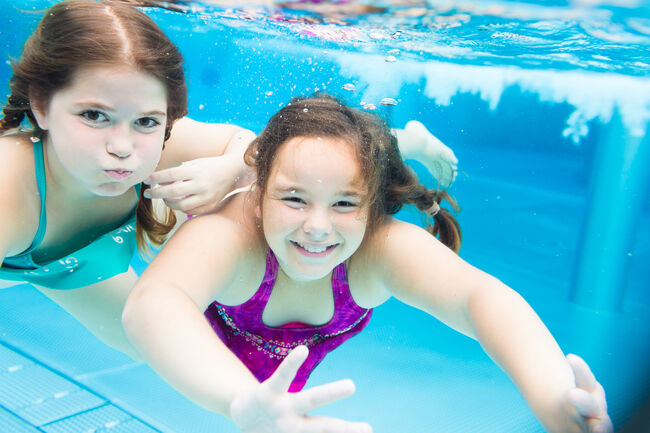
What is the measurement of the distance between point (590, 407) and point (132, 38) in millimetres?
2344

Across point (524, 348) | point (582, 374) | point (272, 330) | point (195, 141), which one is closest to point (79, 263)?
point (195, 141)

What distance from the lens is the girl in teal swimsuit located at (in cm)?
238

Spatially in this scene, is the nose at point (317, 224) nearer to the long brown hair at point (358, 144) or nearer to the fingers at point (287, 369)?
the long brown hair at point (358, 144)

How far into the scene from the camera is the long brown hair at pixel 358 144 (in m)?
2.54

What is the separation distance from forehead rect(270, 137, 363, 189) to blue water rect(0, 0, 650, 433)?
69 centimetres

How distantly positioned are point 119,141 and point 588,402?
2.04m

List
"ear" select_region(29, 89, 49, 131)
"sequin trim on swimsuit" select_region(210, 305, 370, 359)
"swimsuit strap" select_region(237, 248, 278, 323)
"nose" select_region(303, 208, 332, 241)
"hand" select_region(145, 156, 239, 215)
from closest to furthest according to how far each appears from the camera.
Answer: "nose" select_region(303, 208, 332, 241) < "ear" select_region(29, 89, 49, 131) < "hand" select_region(145, 156, 239, 215) < "swimsuit strap" select_region(237, 248, 278, 323) < "sequin trim on swimsuit" select_region(210, 305, 370, 359)

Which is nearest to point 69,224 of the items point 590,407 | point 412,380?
point 590,407

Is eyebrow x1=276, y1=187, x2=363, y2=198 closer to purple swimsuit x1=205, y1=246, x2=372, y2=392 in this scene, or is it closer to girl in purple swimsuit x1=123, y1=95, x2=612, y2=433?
girl in purple swimsuit x1=123, y1=95, x2=612, y2=433

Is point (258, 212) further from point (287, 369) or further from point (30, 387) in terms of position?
point (30, 387)

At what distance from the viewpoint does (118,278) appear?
3.72 meters

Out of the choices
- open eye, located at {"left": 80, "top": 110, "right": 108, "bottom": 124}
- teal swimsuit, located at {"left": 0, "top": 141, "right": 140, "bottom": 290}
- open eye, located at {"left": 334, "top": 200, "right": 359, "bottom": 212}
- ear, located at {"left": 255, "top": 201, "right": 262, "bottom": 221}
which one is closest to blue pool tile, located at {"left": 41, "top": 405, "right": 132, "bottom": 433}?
teal swimsuit, located at {"left": 0, "top": 141, "right": 140, "bottom": 290}

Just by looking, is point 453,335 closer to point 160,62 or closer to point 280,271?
point 280,271

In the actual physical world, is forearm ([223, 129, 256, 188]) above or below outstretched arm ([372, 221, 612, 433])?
above
